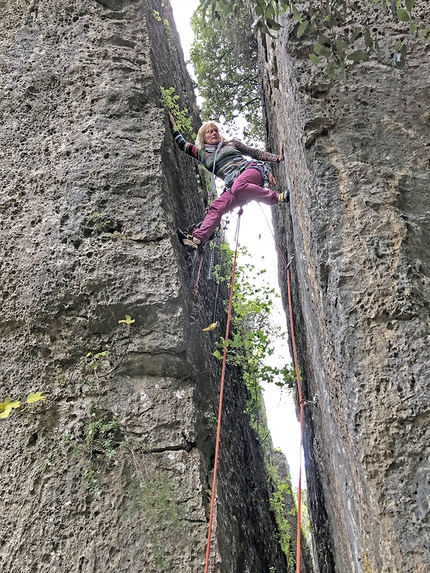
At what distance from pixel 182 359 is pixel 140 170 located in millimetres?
1729

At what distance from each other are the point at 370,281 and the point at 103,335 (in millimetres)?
1985

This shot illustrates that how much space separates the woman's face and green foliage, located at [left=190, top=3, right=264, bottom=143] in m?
4.13

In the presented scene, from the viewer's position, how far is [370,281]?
295 cm

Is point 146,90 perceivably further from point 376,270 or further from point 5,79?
point 376,270

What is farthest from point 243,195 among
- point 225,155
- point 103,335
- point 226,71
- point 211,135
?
point 226,71

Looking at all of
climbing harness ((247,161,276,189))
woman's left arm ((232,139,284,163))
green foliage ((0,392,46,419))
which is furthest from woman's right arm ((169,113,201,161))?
green foliage ((0,392,46,419))

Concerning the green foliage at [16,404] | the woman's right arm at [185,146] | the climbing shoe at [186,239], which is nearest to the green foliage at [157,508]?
the green foliage at [16,404]

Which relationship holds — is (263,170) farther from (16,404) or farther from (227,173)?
(16,404)

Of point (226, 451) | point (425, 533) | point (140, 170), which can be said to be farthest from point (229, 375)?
point (425, 533)

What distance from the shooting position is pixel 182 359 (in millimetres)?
3734

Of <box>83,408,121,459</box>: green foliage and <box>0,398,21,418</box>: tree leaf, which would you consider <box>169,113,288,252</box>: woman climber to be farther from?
<box>0,398,21,418</box>: tree leaf

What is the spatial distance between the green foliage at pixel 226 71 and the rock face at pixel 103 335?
4042 mm

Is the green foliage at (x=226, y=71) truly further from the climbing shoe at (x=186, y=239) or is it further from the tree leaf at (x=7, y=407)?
the tree leaf at (x=7, y=407)

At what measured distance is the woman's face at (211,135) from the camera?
219 inches
